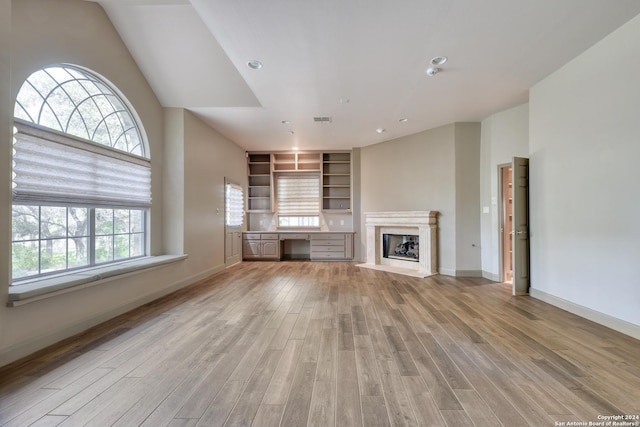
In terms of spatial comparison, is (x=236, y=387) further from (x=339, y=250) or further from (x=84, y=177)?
(x=339, y=250)

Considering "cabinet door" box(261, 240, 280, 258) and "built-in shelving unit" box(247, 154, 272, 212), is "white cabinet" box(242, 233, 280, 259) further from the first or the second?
"built-in shelving unit" box(247, 154, 272, 212)

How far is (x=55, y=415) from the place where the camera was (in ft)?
5.05

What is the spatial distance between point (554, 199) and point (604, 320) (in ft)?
4.88

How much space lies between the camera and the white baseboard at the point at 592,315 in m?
2.54

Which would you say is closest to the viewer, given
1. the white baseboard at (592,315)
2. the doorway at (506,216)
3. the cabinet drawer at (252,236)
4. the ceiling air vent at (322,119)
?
the white baseboard at (592,315)

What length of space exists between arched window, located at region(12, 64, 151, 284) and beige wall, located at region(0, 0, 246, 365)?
0.61 feet

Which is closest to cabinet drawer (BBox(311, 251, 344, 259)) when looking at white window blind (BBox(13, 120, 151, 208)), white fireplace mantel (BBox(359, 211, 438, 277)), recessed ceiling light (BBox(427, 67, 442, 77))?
white fireplace mantel (BBox(359, 211, 438, 277))

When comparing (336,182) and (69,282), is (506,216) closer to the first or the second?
(336,182)

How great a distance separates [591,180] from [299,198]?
5.88 metres

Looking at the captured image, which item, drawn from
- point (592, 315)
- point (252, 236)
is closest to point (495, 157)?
point (592, 315)

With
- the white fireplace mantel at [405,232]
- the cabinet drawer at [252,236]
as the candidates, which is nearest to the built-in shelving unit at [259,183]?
the cabinet drawer at [252,236]

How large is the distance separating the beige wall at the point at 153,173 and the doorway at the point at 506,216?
5513 millimetres

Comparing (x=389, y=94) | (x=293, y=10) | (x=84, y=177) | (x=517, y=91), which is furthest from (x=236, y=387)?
(x=517, y=91)

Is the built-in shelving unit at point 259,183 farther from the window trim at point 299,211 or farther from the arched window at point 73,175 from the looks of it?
the arched window at point 73,175
